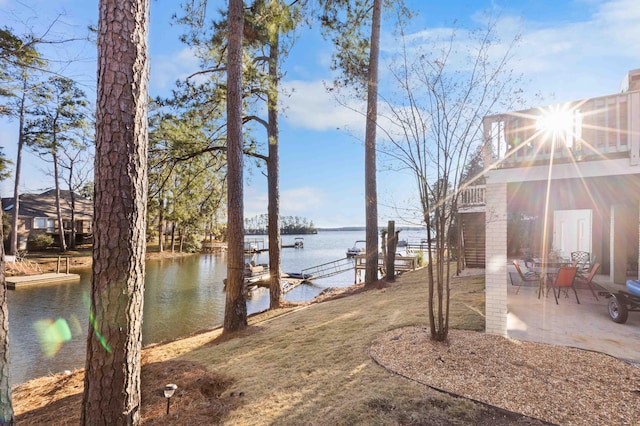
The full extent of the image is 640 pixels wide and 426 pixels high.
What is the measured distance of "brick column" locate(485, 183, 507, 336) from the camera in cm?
434

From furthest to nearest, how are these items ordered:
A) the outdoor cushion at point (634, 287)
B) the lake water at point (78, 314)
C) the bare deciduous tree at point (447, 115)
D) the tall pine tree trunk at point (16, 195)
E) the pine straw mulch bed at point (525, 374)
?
the tall pine tree trunk at point (16, 195) → the lake water at point (78, 314) → the outdoor cushion at point (634, 287) → the bare deciduous tree at point (447, 115) → the pine straw mulch bed at point (525, 374)

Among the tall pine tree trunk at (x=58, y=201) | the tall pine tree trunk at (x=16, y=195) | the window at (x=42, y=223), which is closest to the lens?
the tall pine tree trunk at (x=16, y=195)

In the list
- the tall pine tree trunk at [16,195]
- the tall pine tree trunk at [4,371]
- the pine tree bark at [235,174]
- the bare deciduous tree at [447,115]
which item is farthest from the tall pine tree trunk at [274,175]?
the tall pine tree trunk at [16,195]

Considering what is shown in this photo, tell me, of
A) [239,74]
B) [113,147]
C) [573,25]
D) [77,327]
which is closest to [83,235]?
[77,327]

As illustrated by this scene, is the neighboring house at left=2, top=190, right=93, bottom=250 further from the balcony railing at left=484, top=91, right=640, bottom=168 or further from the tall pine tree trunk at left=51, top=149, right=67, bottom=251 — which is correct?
the balcony railing at left=484, top=91, right=640, bottom=168

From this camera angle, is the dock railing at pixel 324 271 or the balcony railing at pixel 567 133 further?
the dock railing at pixel 324 271

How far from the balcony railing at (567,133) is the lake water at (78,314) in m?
2.72

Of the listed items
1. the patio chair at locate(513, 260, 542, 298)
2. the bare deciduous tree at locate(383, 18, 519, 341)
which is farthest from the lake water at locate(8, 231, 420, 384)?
the bare deciduous tree at locate(383, 18, 519, 341)

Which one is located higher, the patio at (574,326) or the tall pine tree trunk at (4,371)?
the tall pine tree trunk at (4,371)

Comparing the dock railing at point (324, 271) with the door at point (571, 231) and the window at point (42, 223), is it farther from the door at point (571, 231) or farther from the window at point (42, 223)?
the window at point (42, 223)

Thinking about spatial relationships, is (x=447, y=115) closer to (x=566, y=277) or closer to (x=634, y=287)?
(x=634, y=287)

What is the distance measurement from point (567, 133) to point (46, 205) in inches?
1397

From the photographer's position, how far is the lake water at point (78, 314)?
7.28 metres

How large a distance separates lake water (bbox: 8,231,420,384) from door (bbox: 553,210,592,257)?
5847mm
